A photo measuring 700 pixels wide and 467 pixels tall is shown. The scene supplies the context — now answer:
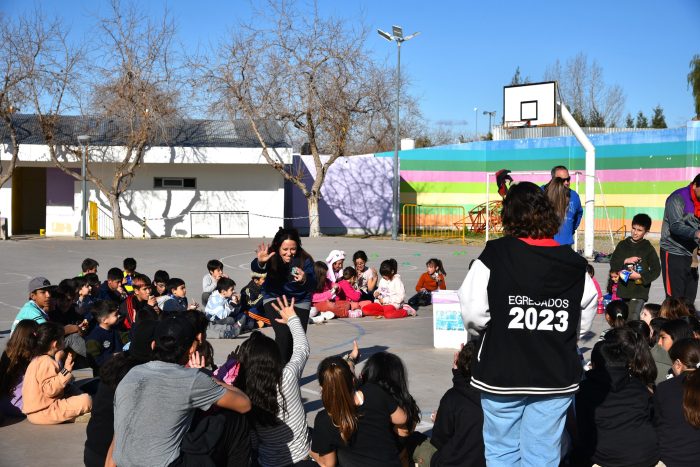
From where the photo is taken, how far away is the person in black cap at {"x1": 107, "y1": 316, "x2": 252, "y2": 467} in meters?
4.02

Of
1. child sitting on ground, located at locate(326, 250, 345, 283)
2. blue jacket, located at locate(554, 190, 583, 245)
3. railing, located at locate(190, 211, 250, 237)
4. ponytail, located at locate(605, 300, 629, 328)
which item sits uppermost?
railing, located at locate(190, 211, 250, 237)

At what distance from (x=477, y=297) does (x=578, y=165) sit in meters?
32.7

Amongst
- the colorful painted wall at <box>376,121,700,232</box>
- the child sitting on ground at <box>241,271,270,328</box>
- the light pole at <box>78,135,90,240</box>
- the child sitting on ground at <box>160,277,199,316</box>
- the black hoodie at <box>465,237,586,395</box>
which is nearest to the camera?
the black hoodie at <box>465,237,586,395</box>

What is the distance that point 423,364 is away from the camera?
8578 millimetres

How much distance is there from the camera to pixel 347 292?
42.1 feet

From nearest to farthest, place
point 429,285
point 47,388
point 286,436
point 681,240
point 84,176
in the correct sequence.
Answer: point 286,436
point 47,388
point 681,240
point 429,285
point 84,176

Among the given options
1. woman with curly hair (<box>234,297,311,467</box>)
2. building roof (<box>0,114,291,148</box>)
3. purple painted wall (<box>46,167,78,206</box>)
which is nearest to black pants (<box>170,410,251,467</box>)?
woman with curly hair (<box>234,297,311,467</box>)

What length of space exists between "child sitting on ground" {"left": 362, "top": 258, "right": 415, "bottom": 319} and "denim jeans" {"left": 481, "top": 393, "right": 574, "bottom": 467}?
8449mm

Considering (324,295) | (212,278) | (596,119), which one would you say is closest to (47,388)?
(212,278)

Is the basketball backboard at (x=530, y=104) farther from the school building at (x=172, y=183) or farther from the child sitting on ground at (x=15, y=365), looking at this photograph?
the child sitting on ground at (x=15, y=365)

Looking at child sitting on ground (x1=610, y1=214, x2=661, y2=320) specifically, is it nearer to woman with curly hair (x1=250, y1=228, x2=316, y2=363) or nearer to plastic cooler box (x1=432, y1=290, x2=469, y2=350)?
plastic cooler box (x1=432, y1=290, x2=469, y2=350)

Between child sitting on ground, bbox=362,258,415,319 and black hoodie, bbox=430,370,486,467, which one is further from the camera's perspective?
child sitting on ground, bbox=362,258,415,319

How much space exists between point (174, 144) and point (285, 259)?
976 inches

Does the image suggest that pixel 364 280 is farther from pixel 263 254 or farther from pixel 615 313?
pixel 263 254
